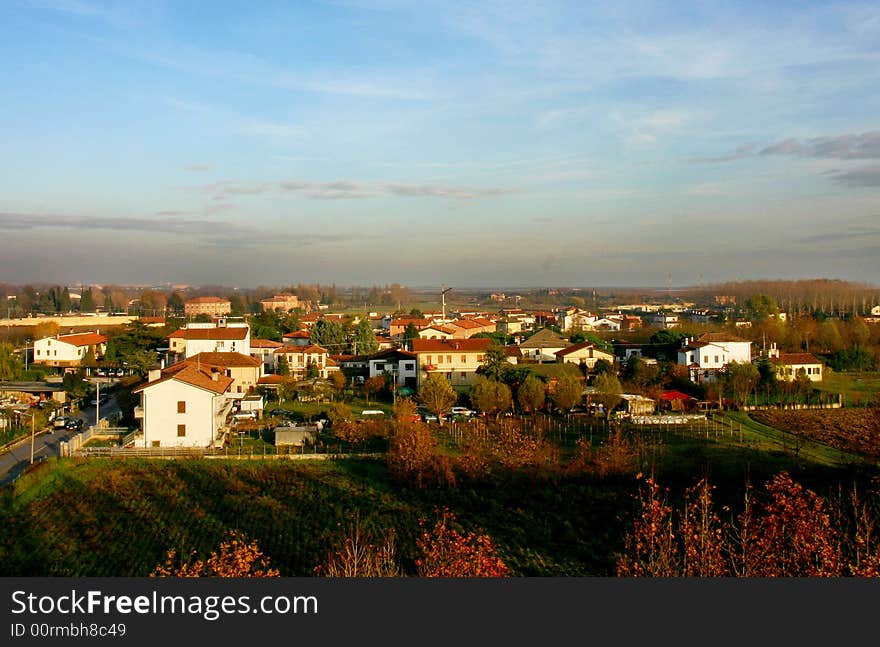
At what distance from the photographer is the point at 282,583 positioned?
2465 mm

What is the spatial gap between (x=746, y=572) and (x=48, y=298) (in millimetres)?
45984

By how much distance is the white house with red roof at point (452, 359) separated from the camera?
18547 millimetres

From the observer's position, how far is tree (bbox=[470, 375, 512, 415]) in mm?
14766

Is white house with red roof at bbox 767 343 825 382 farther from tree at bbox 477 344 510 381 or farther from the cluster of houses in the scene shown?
tree at bbox 477 344 510 381

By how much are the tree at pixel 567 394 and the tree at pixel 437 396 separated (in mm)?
2156

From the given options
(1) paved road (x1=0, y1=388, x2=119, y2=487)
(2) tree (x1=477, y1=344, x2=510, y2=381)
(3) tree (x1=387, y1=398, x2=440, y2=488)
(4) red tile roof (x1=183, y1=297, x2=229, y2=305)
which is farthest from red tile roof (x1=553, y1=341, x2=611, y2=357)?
(4) red tile roof (x1=183, y1=297, x2=229, y2=305)

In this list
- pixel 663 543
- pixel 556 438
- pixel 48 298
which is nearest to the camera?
pixel 663 543

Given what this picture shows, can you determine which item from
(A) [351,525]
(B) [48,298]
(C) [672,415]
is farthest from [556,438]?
(B) [48,298]

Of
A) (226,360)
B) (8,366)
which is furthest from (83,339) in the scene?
(226,360)

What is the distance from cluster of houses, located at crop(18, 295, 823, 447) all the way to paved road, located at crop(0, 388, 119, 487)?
136 centimetres

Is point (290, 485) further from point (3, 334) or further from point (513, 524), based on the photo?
point (3, 334)

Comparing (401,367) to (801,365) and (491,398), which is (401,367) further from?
(801,365)

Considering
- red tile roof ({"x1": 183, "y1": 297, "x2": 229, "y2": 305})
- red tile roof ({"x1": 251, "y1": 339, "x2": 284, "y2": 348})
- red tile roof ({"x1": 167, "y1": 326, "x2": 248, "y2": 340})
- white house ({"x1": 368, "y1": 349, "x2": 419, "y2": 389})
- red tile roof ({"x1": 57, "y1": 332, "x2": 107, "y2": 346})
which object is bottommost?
white house ({"x1": 368, "y1": 349, "x2": 419, "y2": 389})

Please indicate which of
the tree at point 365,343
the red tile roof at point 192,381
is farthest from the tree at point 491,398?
the tree at point 365,343
